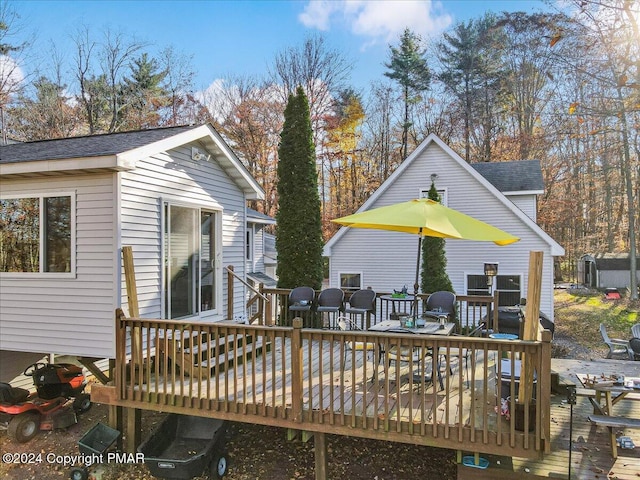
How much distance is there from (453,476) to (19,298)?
21.4ft

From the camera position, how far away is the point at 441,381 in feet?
17.0

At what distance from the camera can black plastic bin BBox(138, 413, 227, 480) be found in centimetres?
486

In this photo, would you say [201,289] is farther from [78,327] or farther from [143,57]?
[143,57]

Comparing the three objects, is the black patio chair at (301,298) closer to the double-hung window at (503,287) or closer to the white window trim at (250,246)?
the double-hung window at (503,287)

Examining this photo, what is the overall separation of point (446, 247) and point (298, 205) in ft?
20.1

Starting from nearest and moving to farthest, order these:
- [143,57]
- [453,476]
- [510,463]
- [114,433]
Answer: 1. [510,463]
2. [453,476]
3. [114,433]
4. [143,57]

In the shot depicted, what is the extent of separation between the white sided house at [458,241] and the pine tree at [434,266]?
58.9 inches

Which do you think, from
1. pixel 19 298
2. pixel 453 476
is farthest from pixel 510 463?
pixel 19 298

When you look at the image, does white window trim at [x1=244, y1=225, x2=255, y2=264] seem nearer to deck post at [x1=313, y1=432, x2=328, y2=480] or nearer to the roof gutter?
the roof gutter

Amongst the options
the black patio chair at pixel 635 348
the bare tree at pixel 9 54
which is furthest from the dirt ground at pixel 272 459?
the bare tree at pixel 9 54

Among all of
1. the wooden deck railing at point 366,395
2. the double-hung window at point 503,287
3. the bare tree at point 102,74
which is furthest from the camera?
the bare tree at point 102,74

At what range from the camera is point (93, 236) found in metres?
5.92

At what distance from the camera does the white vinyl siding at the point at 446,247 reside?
13.2 m

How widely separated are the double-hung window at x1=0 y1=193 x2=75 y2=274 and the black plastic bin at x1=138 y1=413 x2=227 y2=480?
2.63 meters
